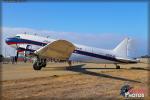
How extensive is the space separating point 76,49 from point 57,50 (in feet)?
18.7

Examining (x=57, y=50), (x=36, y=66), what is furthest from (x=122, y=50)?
(x=36, y=66)

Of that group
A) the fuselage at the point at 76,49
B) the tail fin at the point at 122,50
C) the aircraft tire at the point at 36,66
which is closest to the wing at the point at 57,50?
the aircraft tire at the point at 36,66

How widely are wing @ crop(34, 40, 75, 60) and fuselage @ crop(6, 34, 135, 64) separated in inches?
96.5

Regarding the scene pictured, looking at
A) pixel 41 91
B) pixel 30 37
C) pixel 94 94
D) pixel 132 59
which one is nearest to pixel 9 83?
pixel 41 91

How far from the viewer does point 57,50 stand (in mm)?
28203

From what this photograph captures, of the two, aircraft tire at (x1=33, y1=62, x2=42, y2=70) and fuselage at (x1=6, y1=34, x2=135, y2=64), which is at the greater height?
fuselage at (x1=6, y1=34, x2=135, y2=64)

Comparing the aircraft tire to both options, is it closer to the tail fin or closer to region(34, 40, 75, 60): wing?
region(34, 40, 75, 60): wing

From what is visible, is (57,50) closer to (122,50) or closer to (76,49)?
(76,49)

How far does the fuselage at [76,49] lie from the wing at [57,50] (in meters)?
2.45

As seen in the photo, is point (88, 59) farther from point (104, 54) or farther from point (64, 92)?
point (64, 92)

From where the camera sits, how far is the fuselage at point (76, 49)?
3106 centimetres

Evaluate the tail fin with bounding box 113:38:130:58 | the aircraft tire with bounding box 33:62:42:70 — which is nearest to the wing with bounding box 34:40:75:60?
the aircraft tire with bounding box 33:62:42:70

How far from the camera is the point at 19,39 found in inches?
1236

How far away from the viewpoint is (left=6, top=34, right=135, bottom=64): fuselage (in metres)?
31.1
